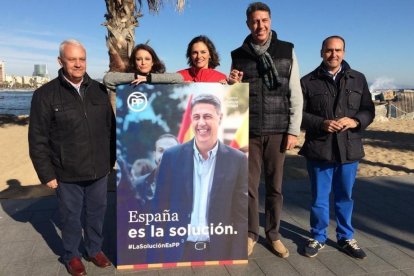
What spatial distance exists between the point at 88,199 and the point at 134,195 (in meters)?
0.45

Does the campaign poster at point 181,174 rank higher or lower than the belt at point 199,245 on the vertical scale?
higher

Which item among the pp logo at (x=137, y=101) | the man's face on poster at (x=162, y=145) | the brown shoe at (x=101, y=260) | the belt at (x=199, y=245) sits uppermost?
the pp logo at (x=137, y=101)

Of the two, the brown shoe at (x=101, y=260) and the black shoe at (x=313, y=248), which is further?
the black shoe at (x=313, y=248)

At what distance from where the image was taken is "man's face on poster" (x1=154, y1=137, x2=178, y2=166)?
10.1ft

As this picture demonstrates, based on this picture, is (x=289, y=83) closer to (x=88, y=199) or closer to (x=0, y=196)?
(x=88, y=199)

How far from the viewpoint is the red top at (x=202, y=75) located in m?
3.34

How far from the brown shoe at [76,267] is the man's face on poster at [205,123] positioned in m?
1.44

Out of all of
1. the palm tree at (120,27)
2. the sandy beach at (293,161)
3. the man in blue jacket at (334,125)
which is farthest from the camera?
the palm tree at (120,27)

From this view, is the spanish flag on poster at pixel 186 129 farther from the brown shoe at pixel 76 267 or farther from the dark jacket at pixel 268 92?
the brown shoe at pixel 76 267

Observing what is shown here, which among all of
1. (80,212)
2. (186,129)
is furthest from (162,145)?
(80,212)

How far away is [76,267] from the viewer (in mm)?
3166

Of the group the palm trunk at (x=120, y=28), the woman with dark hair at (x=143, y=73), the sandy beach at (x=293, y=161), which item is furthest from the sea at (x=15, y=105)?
the woman with dark hair at (x=143, y=73)

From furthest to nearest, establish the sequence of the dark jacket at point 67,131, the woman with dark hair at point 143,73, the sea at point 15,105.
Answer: the sea at point 15,105 < the woman with dark hair at point 143,73 < the dark jacket at point 67,131

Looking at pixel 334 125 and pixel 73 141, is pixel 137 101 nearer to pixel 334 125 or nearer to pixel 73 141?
pixel 73 141
